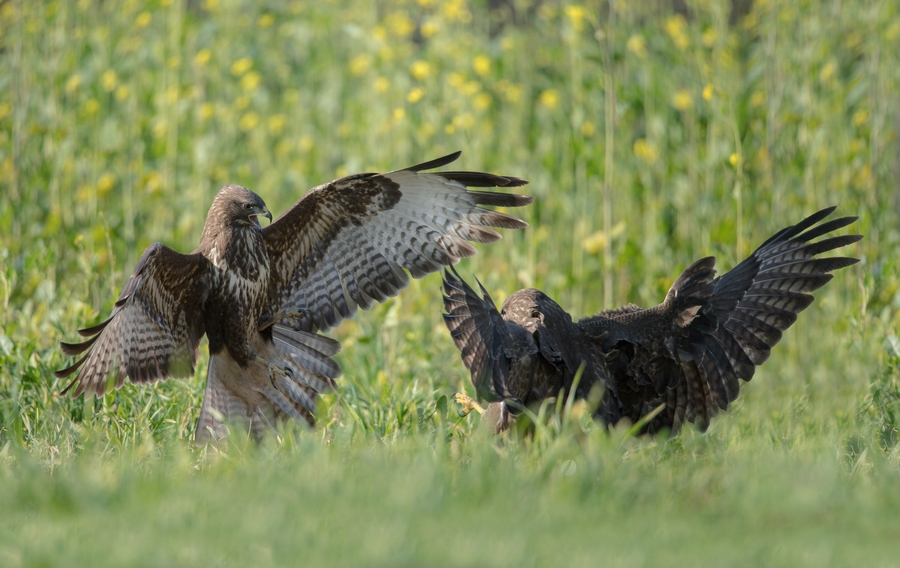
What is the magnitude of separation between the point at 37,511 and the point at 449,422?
210 centimetres

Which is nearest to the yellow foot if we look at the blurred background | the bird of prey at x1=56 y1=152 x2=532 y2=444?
the bird of prey at x1=56 y1=152 x2=532 y2=444

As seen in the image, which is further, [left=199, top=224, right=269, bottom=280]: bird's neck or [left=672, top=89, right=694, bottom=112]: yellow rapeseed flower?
[left=672, top=89, right=694, bottom=112]: yellow rapeseed flower

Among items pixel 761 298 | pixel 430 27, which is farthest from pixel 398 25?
pixel 761 298

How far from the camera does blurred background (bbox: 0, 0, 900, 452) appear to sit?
621 cm

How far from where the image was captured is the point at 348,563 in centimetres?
256

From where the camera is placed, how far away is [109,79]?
7.66 meters

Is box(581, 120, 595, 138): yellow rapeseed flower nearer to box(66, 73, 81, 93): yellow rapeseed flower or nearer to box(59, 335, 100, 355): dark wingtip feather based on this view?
box(66, 73, 81, 93): yellow rapeseed flower

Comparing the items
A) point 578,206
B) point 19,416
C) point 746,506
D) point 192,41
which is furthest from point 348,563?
point 192,41

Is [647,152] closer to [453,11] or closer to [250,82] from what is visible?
[453,11]

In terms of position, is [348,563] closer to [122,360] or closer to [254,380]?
[122,360]

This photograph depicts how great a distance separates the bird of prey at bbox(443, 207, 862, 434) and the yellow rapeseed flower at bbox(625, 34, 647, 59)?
3.48 meters

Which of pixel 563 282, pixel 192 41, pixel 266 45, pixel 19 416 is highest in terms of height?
pixel 266 45

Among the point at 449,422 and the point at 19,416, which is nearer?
the point at 19,416

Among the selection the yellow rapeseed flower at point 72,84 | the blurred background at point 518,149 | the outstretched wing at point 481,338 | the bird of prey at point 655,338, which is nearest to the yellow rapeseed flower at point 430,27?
the blurred background at point 518,149
